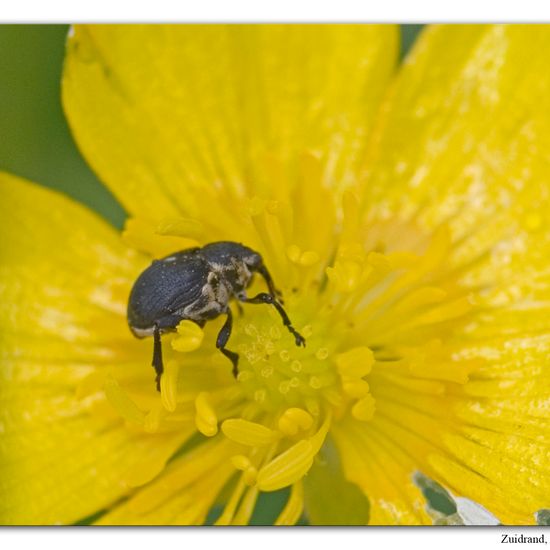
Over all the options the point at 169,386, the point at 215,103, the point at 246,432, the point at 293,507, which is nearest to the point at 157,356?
the point at 169,386

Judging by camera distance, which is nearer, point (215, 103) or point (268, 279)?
point (268, 279)

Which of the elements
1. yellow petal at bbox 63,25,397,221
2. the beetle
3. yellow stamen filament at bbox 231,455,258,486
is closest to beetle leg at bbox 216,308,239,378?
the beetle

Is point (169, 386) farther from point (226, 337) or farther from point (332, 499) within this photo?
point (332, 499)

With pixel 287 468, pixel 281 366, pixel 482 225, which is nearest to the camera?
pixel 287 468

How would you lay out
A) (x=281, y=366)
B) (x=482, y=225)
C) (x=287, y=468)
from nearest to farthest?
(x=287, y=468)
(x=281, y=366)
(x=482, y=225)

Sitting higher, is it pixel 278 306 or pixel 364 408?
pixel 278 306

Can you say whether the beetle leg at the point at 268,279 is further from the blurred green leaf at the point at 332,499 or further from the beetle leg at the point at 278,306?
the blurred green leaf at the point at 332,499

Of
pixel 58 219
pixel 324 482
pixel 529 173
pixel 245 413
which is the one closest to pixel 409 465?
pixel 324 482
